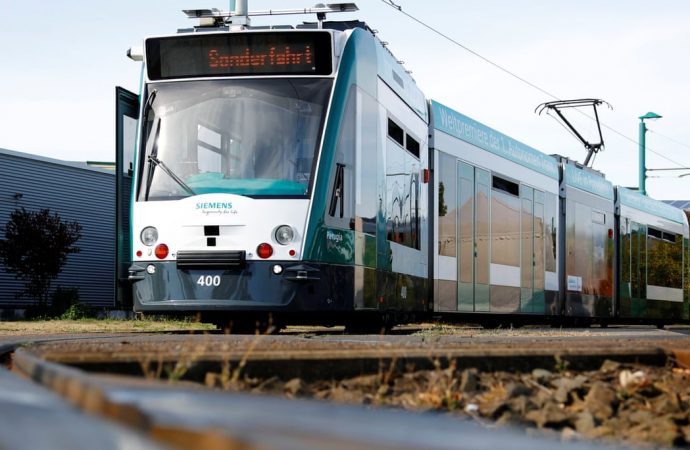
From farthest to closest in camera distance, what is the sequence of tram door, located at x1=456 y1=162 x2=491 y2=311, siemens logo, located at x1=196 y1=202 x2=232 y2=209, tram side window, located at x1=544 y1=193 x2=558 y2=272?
1. tram side window, located at x1=544 y1=193 x2=558 y2=272
2. tram door, located at x1=456 y1=162 x2=491 y2=311
3. siemens logo, located at x1=196 y1=202 x2=232 y2=209

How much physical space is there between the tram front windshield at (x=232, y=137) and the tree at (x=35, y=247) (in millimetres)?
23348

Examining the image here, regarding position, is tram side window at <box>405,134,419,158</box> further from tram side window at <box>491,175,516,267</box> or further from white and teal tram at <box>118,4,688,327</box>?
tram side window at <box>491,175,516,267</box>

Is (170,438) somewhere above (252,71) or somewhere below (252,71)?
below

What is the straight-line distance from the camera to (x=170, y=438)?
1.95 m

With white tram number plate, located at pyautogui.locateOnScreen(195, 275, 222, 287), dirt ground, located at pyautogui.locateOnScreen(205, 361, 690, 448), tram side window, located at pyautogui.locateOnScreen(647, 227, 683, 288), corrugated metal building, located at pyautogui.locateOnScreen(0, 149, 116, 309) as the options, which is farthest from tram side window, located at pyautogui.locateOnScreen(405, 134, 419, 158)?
corrugated metal building, located at pyautogui.locateOnScreen(0, 149, 116, 309)

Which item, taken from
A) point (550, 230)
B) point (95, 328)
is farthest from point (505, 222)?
point (95, 328)

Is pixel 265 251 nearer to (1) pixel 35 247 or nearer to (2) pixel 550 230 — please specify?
(2) pixel 550 230

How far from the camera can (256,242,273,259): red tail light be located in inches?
457

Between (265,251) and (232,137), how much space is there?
52.6 inches

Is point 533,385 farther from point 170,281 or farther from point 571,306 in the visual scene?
point 571,306

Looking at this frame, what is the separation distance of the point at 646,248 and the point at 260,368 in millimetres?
23355

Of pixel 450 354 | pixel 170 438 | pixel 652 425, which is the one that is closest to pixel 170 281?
pixel 450 354

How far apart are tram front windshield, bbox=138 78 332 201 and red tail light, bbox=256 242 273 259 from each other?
55 cm

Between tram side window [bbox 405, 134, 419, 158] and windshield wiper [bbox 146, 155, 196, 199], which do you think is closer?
windshield wiper [bbox 146, 155, 196, 199]
